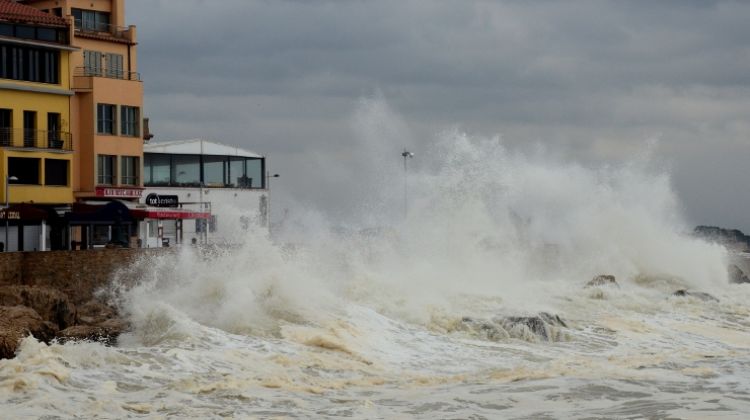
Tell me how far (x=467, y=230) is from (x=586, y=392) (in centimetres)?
2602

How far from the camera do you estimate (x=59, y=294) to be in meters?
28.1

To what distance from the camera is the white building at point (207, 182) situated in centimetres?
5428

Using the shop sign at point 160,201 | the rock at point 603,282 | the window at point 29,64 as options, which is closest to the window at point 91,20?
the window at point 29,64

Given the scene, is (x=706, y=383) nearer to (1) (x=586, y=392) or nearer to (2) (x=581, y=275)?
(1) (x=586, y=392)

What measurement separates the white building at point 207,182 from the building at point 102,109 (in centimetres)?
555

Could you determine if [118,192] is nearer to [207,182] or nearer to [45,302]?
[207,182]

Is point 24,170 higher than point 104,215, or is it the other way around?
point 24,170

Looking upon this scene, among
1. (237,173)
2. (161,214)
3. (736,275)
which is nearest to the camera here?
(161,214)

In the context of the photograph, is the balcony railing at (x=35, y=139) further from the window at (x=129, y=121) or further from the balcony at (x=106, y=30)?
the balcony at (x=106, y=30)

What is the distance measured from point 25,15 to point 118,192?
7680 mm

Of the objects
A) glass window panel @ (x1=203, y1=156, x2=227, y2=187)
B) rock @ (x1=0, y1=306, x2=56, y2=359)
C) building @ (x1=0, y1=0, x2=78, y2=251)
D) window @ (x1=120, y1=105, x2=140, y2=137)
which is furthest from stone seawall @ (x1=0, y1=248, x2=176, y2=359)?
glass window panel @ (x1=203, y1=156, x2=227, y2=187)

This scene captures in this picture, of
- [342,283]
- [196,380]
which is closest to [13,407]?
[196,380]

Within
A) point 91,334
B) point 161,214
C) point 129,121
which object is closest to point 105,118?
point 129,121

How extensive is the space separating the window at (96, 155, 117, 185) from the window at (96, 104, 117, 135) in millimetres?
1001
